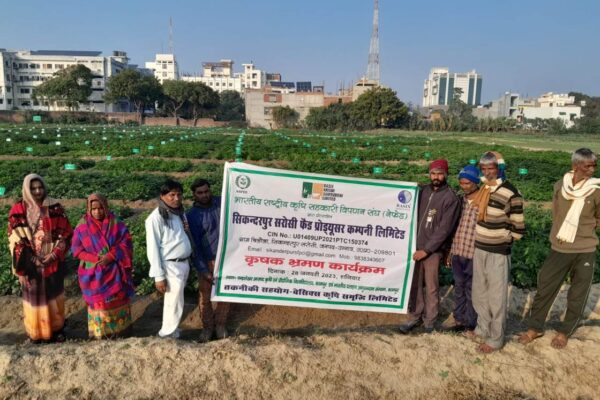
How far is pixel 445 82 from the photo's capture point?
18175cm

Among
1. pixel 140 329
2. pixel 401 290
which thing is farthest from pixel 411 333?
pixel 140 329

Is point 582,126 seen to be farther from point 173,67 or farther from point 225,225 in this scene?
point 173,67

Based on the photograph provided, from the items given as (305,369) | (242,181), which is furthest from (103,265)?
(305,369)

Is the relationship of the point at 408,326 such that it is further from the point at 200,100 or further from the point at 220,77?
the point at 220,77

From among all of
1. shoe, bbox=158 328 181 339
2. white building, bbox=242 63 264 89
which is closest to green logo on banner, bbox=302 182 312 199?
shoe, bbox=158 328 181 339

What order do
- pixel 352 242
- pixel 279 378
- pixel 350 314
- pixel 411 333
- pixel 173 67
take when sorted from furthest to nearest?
pixel 173 67 < pixel 350 314 < pixel 411 333 < pixel 352 242 < pixel 279 378

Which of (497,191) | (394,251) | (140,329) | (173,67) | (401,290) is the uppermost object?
(173,67)

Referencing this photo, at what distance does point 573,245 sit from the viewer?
3.89 meters

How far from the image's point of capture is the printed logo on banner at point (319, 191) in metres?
3.98

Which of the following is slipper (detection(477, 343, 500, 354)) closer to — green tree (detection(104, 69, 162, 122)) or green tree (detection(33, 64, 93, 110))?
green tree (detection(104, 69, 162, 122))

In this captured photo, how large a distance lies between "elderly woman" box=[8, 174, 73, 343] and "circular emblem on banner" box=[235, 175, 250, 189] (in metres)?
1.88

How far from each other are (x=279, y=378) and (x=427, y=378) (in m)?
1.26

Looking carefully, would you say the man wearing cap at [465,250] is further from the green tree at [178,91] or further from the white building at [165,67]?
the white building at [165,67]

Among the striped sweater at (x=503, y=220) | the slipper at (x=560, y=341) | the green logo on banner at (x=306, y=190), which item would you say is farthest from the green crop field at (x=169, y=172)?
the green logo on banner at (x=306, y=190)
